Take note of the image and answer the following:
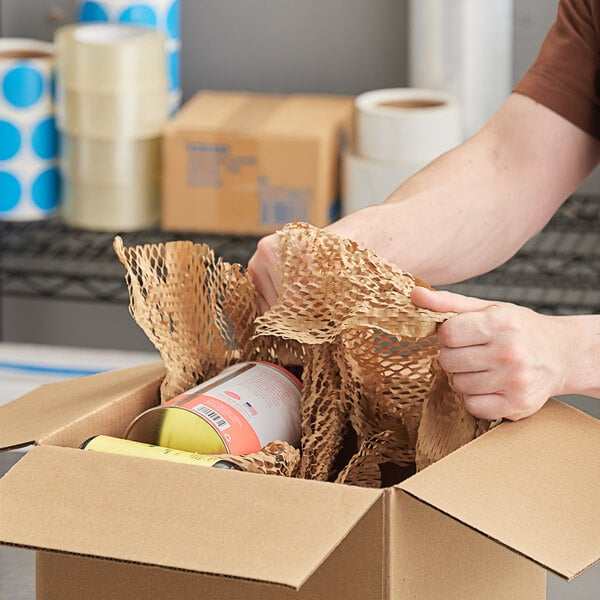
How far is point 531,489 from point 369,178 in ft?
3.16

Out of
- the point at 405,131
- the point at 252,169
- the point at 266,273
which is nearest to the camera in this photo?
the point at 266,273

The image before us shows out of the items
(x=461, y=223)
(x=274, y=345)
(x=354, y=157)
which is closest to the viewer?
(x=274, y=345)

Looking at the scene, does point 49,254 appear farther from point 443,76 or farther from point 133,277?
point 133,277

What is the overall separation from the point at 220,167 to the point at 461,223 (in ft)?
2.02

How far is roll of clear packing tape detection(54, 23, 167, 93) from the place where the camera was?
4.91 feet

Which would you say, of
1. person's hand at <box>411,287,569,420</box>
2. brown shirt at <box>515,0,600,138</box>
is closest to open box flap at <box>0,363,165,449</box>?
person's hand at <box>411,287,569,420</box>

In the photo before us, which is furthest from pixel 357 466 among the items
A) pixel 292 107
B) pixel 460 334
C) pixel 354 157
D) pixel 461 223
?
pixel 292 107

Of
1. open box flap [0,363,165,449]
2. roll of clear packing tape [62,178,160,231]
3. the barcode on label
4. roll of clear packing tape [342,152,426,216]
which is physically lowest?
roll of clear packing tape [62,178,160,231]

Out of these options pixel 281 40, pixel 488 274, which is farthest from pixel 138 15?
pixel 488 274

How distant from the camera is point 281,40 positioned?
174 centimetres

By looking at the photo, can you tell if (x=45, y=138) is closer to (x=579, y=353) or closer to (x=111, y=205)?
(x=111, y=205)

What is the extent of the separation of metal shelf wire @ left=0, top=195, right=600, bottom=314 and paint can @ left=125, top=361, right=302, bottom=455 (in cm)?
83

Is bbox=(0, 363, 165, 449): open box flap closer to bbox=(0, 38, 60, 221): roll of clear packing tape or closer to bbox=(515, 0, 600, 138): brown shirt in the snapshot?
bbox=(515, 0, 600, 138): brown shirt

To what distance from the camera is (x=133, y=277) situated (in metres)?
0.70
